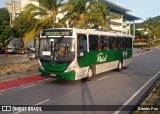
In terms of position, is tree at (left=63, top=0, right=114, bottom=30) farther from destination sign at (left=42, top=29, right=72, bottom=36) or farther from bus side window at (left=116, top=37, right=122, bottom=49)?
destination sign at (left=42, top=29, right=72, bottom=36)

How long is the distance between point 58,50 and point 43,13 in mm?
15020

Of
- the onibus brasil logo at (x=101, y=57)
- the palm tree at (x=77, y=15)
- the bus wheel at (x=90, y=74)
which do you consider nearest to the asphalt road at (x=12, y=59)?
the palm tree at (x=77, y=15)

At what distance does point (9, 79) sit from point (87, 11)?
67.9ft

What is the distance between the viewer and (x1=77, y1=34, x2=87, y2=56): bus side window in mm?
16328

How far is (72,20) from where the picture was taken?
33406mm

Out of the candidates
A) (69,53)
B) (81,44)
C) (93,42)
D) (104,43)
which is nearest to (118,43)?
(104,43)

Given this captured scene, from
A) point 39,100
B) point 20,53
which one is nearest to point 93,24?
point 20,53

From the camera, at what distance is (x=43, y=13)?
3027 centimetres

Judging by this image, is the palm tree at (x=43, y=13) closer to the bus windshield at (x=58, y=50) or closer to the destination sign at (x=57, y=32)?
the destination sign at (x=57, y=32)

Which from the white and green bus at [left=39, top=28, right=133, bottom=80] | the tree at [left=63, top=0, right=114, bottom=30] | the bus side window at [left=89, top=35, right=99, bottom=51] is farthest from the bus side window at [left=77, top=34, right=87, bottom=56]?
the tree at [left=63, top=0, right=114, bottom=30]

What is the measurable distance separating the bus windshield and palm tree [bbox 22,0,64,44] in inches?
503

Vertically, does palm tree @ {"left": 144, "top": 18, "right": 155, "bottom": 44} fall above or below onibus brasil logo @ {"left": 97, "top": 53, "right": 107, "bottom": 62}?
above

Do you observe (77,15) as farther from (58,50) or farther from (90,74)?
(58,50)

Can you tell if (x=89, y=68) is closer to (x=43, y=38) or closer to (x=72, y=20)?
(x=43, y=38)
